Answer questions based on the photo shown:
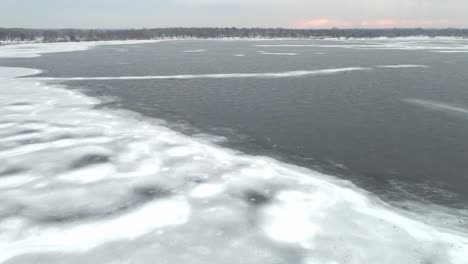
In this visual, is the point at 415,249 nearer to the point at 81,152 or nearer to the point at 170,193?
the point at 170,193

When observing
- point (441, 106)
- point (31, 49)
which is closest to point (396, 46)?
point (441, 106)

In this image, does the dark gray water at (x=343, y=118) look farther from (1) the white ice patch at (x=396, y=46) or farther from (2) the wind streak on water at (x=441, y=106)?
(1) the white ice patch at (x=396, y=46)

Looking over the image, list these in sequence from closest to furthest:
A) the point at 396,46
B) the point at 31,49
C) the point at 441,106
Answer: the point at 441,106
the point at 31,49
the point at 396,46

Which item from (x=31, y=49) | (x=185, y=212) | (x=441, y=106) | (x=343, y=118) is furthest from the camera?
(x=31, y=49)

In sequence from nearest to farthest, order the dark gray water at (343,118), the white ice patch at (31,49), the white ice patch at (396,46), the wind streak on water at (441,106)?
the dark gray water at (343,118), the wind streak on water at (441,106), the white ice patch at (31,49), the white ice patch at (396,46)

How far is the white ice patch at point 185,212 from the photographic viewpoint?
512cm

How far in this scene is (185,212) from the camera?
6.17m

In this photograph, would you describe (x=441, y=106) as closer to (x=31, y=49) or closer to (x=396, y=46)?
(x=396, y=46)

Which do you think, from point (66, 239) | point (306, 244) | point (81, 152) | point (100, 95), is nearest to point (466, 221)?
point (306, 244)

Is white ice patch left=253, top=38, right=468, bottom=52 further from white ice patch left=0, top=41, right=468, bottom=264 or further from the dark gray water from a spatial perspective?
white ice patch left=0, top=41, right=468, bottom=264

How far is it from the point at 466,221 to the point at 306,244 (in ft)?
8.84

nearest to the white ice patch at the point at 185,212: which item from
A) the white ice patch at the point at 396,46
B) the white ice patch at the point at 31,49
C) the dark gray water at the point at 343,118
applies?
the dark gray water at the point at 343,118

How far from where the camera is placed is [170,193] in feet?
22.5

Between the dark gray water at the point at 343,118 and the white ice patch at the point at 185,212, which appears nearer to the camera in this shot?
the white ice patch at the point at 185,212
